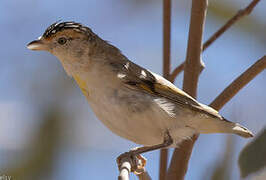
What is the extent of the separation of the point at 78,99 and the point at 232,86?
7.32 feet

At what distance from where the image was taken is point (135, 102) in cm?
292

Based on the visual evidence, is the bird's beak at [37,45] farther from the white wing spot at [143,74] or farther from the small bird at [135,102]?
the white wing spot at [143,74]

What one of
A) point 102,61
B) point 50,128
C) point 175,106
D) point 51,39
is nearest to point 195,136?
point 175,106

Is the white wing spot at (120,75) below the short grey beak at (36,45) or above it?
below

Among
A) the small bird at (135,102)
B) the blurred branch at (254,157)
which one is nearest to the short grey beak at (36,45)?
the small bird at (135,102)

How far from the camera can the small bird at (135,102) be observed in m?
2.90

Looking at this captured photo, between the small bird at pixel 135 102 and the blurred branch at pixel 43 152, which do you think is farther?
the blurred branch at pixel 43 152

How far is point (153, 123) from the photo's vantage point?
9.74 feet

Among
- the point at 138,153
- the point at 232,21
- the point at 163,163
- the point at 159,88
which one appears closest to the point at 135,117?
the point at 138,153

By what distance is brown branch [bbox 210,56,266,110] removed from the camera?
2.59 meters

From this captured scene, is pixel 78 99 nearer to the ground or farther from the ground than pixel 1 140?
farther from the ground

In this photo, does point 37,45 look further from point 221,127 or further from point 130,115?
point 221,127

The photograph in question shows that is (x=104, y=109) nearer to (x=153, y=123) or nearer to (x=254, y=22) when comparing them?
(x=153, y=123)

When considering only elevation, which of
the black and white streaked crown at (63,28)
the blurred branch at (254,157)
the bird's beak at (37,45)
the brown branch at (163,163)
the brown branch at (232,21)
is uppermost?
the black and white streaked crown at (63,28)
